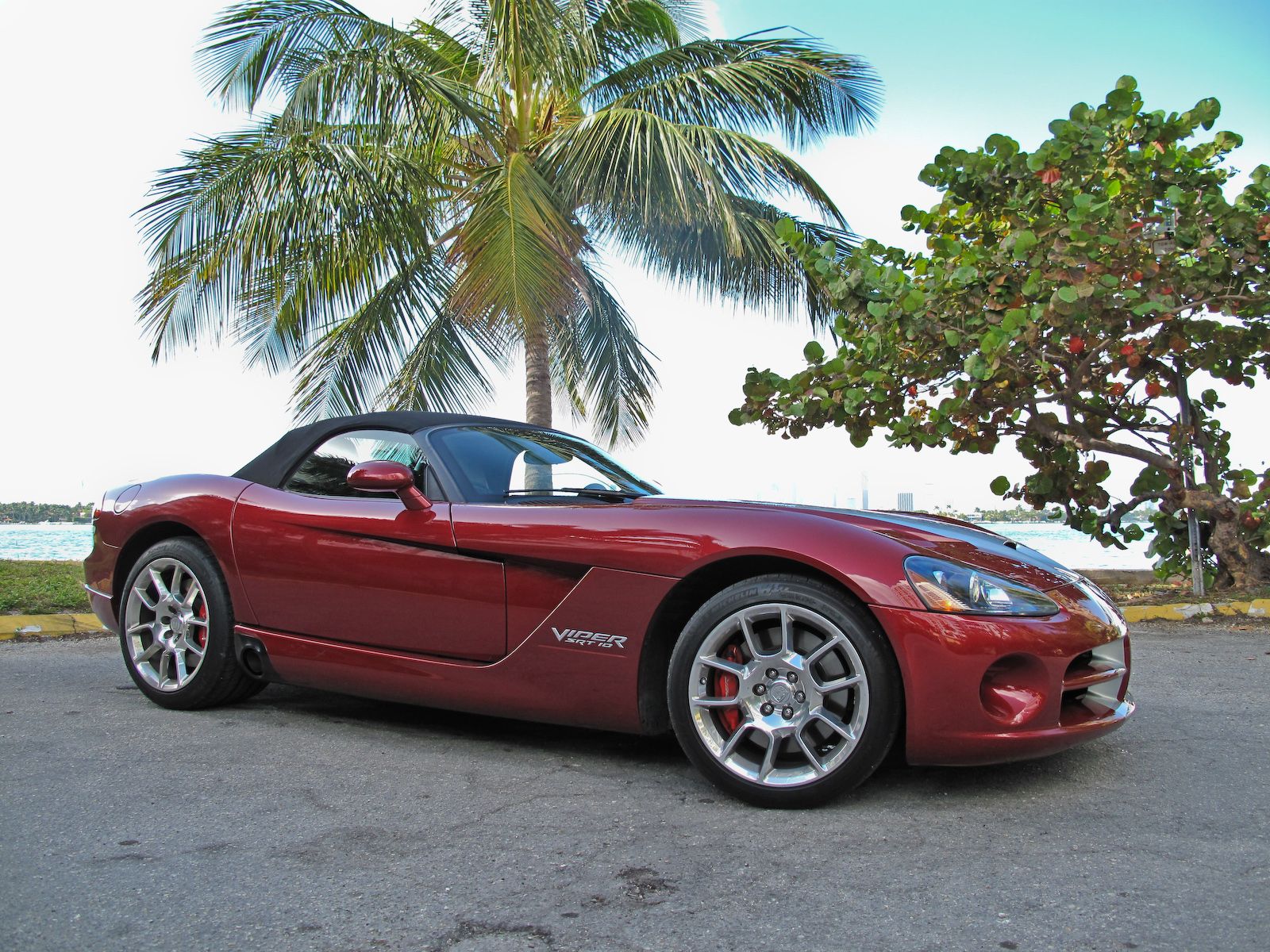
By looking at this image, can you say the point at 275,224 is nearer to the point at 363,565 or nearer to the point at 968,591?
the point at 363,565

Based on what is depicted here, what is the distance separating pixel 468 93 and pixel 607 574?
34.5 feet

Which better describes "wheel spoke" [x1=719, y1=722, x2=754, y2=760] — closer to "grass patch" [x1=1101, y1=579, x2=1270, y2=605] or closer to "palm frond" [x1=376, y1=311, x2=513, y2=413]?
"grass patch" [x1=1101, y1=579, x2=1270, y2=605]

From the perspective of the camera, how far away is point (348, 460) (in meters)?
4.12

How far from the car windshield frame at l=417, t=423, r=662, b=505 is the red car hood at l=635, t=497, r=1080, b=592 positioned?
301 millimetres

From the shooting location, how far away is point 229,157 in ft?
37.2

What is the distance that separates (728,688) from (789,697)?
195 mm

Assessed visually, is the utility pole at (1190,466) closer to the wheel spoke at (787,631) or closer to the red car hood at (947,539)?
the red car hood at (947,539)

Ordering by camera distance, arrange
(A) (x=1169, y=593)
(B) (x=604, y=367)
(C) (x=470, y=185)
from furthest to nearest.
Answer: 1. (B) (x=604, y=367)
2. (C) (x=470, y=185)
3. (A) (x=1169, y=593)

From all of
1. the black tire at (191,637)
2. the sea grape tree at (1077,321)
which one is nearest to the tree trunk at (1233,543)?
the sea grape tree at (1077,321)

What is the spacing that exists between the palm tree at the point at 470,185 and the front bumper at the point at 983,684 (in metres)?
7.23

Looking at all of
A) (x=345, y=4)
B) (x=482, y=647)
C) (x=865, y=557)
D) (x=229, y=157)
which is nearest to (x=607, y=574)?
(x=482, y=647)

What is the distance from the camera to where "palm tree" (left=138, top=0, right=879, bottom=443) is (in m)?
10.5

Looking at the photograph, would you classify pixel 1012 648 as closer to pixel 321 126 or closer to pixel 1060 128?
pixel 1060 128

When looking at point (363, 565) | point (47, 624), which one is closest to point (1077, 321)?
point (363, 565)
